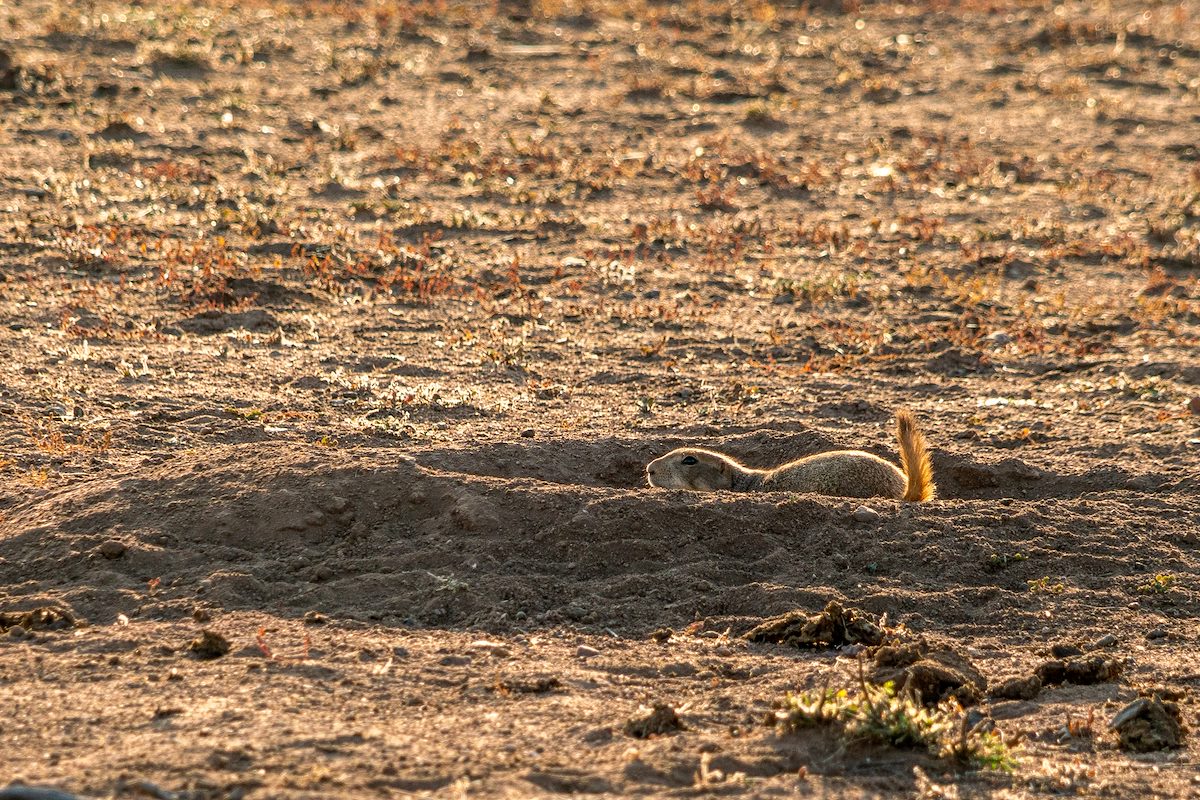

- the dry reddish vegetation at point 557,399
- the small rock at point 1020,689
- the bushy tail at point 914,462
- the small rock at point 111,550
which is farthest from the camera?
the bushy tail at point 914,462

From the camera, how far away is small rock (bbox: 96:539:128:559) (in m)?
5.66

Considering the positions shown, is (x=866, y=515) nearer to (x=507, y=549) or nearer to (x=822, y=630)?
(x=822, y=630)

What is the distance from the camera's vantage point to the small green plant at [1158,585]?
598 centimetres

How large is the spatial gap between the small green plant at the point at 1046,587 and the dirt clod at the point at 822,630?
3.04ft

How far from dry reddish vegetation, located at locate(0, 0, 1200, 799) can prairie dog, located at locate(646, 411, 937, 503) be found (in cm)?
31

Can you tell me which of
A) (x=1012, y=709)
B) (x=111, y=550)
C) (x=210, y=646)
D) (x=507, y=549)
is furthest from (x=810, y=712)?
(x=111, y=550)

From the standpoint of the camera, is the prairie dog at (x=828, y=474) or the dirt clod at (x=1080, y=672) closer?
the dirt clod at (x=1080, y=672)

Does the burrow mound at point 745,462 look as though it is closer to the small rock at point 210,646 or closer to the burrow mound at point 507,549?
the burrow mound at point 507,549

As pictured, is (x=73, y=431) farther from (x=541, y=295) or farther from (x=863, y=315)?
(x=863, y=315)

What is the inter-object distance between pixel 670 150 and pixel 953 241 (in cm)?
316

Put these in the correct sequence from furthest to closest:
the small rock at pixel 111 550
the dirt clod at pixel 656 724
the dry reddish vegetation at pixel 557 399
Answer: the small rock at pixel 111 550 → the dry reddish vegetation at pixel 557 399 → the dirt clod at pixel 656 724

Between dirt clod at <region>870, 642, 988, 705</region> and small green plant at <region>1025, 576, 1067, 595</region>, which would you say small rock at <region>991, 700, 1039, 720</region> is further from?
small green plant at <region>1025, 576, 1067, 595</region>

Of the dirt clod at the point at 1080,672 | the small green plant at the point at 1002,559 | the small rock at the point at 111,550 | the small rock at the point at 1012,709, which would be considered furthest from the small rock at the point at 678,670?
the small rock at the point at 111,550

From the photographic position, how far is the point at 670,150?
44.4ft
